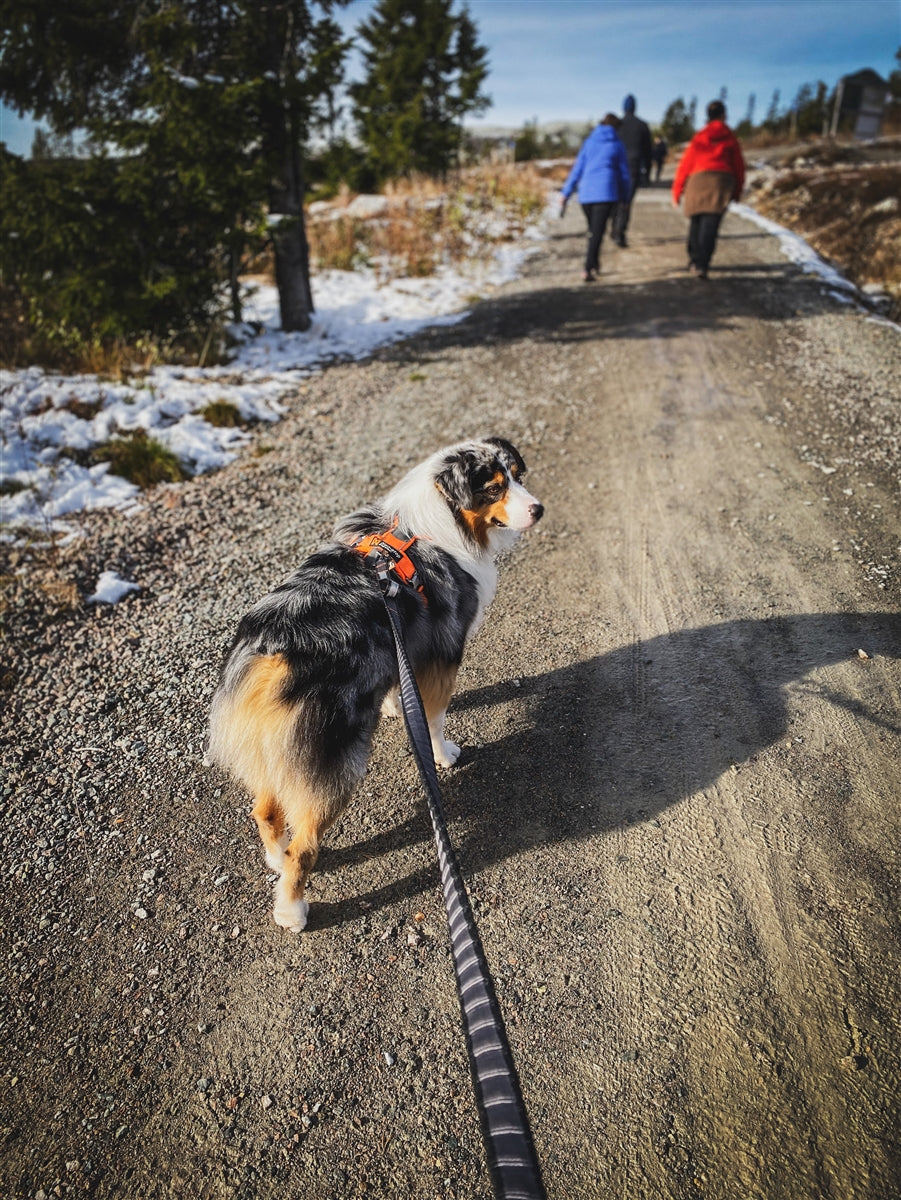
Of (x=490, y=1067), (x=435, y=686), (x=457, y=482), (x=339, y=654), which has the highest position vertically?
(x=457, y=482)

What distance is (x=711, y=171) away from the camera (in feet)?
31.6

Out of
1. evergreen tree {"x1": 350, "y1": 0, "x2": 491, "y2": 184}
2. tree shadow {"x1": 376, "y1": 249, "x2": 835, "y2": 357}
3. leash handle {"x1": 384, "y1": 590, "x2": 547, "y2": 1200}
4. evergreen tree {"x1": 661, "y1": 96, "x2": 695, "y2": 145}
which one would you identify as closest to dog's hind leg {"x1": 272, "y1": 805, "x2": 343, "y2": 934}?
leash handle {"x1": 384, "y1": 590, "x2": 547, "y2": 1200}

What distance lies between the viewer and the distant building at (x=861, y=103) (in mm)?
44219

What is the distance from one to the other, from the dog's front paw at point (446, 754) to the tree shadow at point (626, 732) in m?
0.06

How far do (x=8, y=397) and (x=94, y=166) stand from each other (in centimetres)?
300

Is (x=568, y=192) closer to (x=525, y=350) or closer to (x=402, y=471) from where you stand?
(x=525, y=350)

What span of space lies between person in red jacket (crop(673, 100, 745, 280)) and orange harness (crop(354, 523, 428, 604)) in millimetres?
9497

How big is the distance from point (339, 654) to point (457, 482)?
3.66ft

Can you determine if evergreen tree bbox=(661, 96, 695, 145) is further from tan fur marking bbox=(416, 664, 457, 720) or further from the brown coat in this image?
tan fur marking bbox=(416, 664, 457, 720)

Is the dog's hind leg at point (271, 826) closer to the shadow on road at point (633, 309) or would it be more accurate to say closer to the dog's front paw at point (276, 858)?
the dog's front paw at point (276, 858)

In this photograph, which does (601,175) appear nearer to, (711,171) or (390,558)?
(711,171)

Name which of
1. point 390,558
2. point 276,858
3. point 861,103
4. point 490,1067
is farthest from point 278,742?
point 861,103

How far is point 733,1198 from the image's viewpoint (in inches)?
72.7

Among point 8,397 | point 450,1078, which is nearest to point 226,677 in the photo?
point 450,1078
